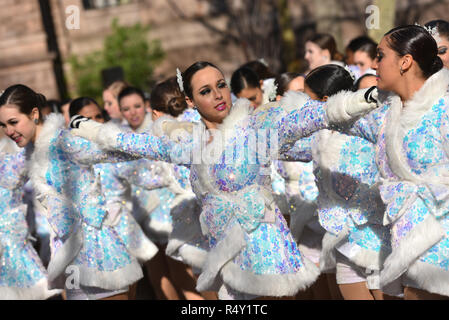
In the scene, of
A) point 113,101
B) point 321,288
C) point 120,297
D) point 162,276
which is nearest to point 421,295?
point 321,288

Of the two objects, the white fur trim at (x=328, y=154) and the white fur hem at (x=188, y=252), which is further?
the white fur hem at (x=188, y=252)

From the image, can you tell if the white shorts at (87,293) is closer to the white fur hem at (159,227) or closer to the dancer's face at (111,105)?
the white fur hem at (159,227)

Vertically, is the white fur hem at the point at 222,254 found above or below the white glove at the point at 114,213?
below

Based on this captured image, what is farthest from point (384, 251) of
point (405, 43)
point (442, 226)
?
point (405, 43)

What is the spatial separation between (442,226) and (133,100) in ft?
12.1

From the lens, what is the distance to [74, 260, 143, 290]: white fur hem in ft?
14.1

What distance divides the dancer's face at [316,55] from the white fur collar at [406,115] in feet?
11.2

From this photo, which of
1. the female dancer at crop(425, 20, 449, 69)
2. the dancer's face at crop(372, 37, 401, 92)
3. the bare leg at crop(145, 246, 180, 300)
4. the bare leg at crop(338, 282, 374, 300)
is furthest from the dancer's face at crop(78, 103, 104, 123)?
the dancer's face at crop(372, 37, 401, 92)

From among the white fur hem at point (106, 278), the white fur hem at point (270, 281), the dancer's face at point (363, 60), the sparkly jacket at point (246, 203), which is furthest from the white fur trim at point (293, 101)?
the dancer's face at point (363, 60)

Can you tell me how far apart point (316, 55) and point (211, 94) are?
3.19 metres

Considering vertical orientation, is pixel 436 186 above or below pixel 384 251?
above

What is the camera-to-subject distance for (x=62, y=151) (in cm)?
443

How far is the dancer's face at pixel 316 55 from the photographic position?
654 centimetres
